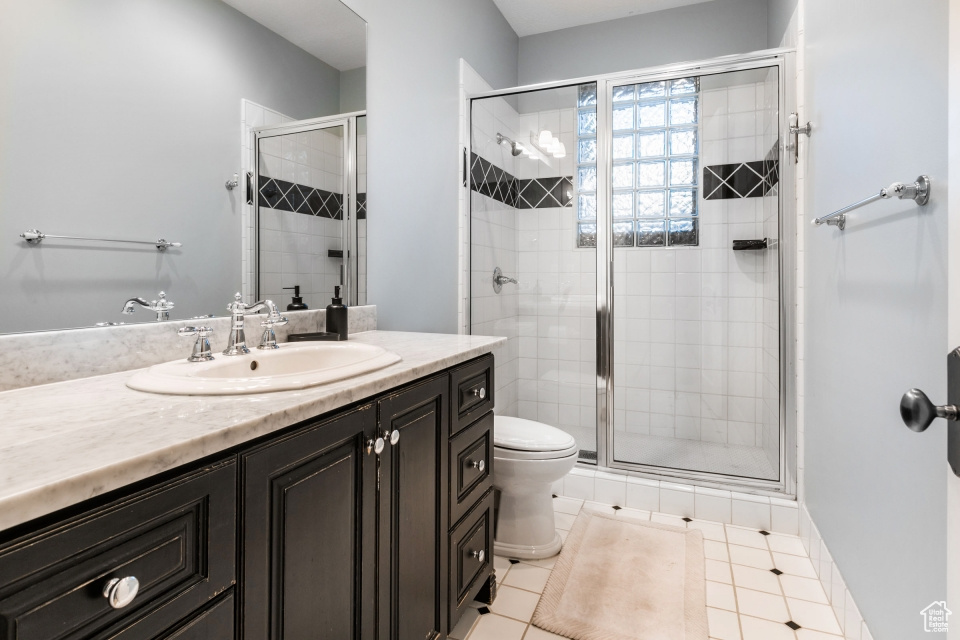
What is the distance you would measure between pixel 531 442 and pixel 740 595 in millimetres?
855

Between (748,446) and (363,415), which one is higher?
(363,415)

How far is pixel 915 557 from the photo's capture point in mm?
1065

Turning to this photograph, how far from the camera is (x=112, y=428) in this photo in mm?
678

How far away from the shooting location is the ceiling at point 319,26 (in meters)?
1.52

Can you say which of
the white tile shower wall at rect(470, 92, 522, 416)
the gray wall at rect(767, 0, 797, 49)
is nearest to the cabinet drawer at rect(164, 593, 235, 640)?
the white tile shower wall at rect(470, 92, 522, 416)

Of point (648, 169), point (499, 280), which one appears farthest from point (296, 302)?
point (648, 169)

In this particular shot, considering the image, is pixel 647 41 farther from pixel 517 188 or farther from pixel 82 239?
pixel 82 239

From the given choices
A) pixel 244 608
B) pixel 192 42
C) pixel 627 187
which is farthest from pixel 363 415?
pixel 627 187

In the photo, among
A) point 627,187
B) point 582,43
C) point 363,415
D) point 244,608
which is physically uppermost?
point 582,43

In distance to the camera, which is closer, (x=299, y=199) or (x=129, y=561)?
(x=129, y=561)

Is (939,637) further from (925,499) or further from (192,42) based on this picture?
(192,42)

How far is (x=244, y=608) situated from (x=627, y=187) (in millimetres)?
2378

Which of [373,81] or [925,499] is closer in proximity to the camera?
[925,499]

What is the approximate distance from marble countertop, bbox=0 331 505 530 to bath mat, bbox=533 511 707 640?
1.05 meters
